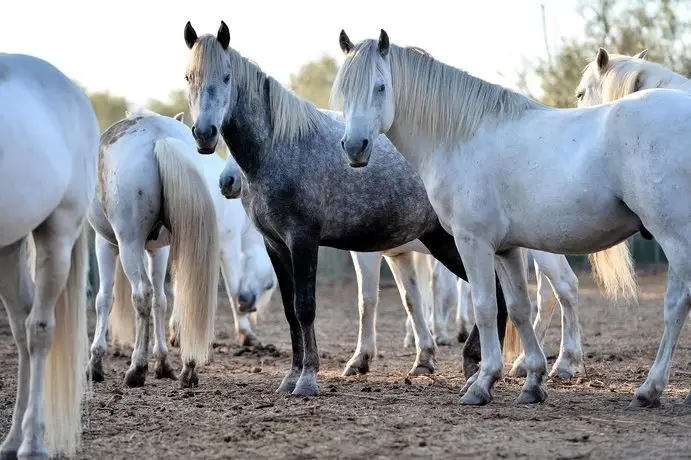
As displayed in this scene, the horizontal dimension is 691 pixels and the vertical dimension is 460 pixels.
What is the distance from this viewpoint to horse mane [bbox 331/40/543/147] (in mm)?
5875

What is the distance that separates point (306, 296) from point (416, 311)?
6.63ft

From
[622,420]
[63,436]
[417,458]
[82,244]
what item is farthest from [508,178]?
[63,436]

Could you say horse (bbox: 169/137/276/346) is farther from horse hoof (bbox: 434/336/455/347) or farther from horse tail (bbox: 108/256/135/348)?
horse hoof (bbox: 434/336/455/347)

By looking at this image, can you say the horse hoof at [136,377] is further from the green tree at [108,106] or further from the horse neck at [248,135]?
the green tree at [108,106]

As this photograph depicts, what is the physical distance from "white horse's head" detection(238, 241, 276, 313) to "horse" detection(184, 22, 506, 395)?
13.7 ft

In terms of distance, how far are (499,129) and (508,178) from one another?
37 cm

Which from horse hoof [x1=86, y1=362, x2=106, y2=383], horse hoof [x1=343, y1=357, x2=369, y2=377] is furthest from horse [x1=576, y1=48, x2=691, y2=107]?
horse hoof [x1=86, y1=362, x2=106, y2=383]

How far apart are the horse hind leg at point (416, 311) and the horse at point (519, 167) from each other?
1.52 metres

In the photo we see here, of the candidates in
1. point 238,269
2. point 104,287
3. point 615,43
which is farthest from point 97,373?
point 615,43

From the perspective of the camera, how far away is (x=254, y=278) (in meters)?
11.6

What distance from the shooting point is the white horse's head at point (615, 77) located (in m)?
7.25

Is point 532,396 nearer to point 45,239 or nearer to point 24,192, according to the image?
point 45,239

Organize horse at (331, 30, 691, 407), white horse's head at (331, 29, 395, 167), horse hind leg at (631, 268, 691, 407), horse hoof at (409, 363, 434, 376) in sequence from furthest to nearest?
horse hoof at (409, 363, 434, 376) → white horse's head at (331, 29, 395, 167) → horse hind leg at (631, 268, 691, 407) → horse at (331, 30, 691, 407)

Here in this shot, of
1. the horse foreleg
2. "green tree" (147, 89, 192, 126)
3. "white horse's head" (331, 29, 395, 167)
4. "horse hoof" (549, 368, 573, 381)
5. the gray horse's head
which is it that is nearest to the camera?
"white horse's head" (331, 29, 395, 167)
